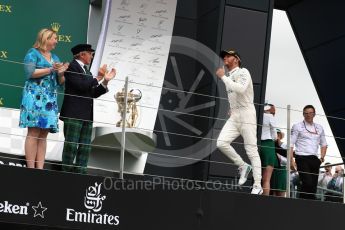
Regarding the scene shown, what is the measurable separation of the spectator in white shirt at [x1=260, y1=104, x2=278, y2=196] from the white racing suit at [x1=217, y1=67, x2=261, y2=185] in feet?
0.81

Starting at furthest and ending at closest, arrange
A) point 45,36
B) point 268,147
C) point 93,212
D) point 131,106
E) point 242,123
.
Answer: point 131,106, point 268,147, point 242,123, point 45,36, point 93,212

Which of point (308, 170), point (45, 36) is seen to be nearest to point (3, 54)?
point (45, 36)

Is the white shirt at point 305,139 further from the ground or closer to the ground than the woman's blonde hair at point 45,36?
closer to the ground

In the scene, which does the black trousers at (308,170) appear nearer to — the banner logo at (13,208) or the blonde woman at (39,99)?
the blonde woman at (39,99)

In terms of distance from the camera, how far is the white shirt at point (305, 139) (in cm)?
709

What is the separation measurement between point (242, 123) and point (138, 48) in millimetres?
2097

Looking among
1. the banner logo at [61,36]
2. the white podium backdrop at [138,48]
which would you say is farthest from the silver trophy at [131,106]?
the banner logo at [61,36]

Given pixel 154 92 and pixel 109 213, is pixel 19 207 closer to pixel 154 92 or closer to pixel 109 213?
pixel 109 213

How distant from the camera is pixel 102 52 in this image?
8.20m

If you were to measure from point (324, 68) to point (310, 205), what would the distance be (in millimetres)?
3815

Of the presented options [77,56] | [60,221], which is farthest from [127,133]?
[60,221]

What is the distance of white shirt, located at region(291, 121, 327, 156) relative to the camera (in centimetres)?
709

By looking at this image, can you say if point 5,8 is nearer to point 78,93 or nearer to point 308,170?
point 78,93

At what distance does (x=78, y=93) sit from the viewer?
20.3 feet
